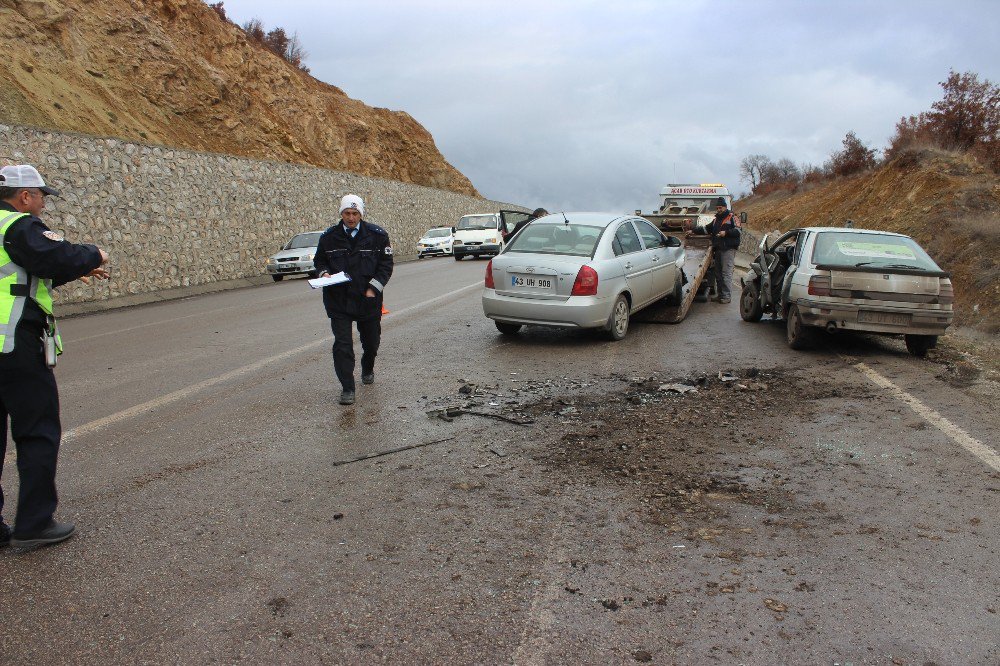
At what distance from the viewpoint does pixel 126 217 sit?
17.8 m

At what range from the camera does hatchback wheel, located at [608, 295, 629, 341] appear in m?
9.84

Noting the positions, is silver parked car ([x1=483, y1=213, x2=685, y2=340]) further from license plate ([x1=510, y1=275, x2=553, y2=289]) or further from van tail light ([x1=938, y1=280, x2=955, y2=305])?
van tail light ([x1=938, y1=280, x2=955, y2=305])

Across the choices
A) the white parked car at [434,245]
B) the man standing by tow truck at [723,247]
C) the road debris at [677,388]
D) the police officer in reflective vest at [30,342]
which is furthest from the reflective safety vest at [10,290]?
the white parked car at [434,245]

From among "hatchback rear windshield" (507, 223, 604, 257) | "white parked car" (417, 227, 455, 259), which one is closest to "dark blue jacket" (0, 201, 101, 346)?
"hatchback rear windshield" (507, 223, 604, 257)

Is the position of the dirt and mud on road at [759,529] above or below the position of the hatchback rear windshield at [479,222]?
below

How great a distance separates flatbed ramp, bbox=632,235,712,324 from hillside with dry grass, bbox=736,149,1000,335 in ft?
15.3

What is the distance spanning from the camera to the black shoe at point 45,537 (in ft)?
12.6

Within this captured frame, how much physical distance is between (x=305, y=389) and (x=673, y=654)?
16.8ft

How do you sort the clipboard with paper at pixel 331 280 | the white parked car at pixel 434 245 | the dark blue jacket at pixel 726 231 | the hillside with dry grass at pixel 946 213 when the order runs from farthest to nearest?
the white parked car at pixel 434 245, the hillside with dry grass at pixel 946 213, the dark blue jacket at pixel 726 231, the clipboard with paper at pixel 331 280

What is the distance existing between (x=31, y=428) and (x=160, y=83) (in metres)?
30.2

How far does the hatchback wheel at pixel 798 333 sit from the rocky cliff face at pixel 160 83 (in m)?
17.1

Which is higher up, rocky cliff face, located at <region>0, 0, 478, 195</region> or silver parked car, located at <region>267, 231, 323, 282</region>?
rocky cliff face, located at <region>0, 0, 478, 195</region>

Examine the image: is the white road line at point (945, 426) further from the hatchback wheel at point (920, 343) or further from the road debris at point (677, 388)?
the road debris at point (677, 388)

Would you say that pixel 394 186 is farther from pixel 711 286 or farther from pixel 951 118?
pixel 711 286
